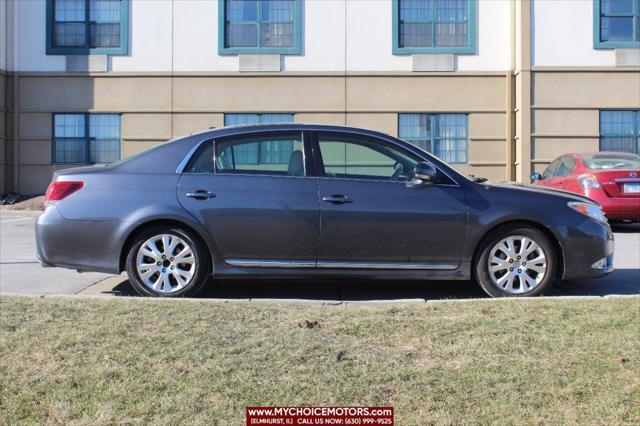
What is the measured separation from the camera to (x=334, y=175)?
264 inches

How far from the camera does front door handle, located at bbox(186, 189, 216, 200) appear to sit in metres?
6.57

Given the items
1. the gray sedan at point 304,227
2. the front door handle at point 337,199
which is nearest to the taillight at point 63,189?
the gray sedan at point 304,227

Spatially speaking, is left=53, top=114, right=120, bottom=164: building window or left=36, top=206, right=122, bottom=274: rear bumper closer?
left=36, top=206, right=122, bottom=274: rear bumper

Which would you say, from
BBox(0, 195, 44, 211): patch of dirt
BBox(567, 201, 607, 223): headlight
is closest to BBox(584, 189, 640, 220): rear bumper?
BBox(567, 201, 607, 223): headlight

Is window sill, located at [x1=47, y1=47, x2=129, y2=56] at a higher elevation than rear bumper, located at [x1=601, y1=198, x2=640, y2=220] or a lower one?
higher

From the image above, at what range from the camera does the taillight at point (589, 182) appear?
518 inches

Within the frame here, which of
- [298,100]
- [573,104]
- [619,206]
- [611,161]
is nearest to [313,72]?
[298,100]

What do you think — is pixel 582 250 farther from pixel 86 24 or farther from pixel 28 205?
pixel 86 24

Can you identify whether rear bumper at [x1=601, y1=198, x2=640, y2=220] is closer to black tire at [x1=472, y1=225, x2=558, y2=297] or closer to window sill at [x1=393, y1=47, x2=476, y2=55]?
black tire at [x1=472, y1=225, x2=558, y2=297]

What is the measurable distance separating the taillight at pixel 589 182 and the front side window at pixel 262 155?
8.07 m

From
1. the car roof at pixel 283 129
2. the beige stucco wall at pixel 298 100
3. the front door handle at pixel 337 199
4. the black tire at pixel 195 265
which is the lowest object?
the black tire at pixel 195 265

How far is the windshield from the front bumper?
23.9 ft

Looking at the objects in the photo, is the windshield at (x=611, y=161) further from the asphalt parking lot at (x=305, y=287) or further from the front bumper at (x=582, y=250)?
the front bumper at (x=582, y=250)

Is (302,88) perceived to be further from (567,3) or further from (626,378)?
(626,378)
